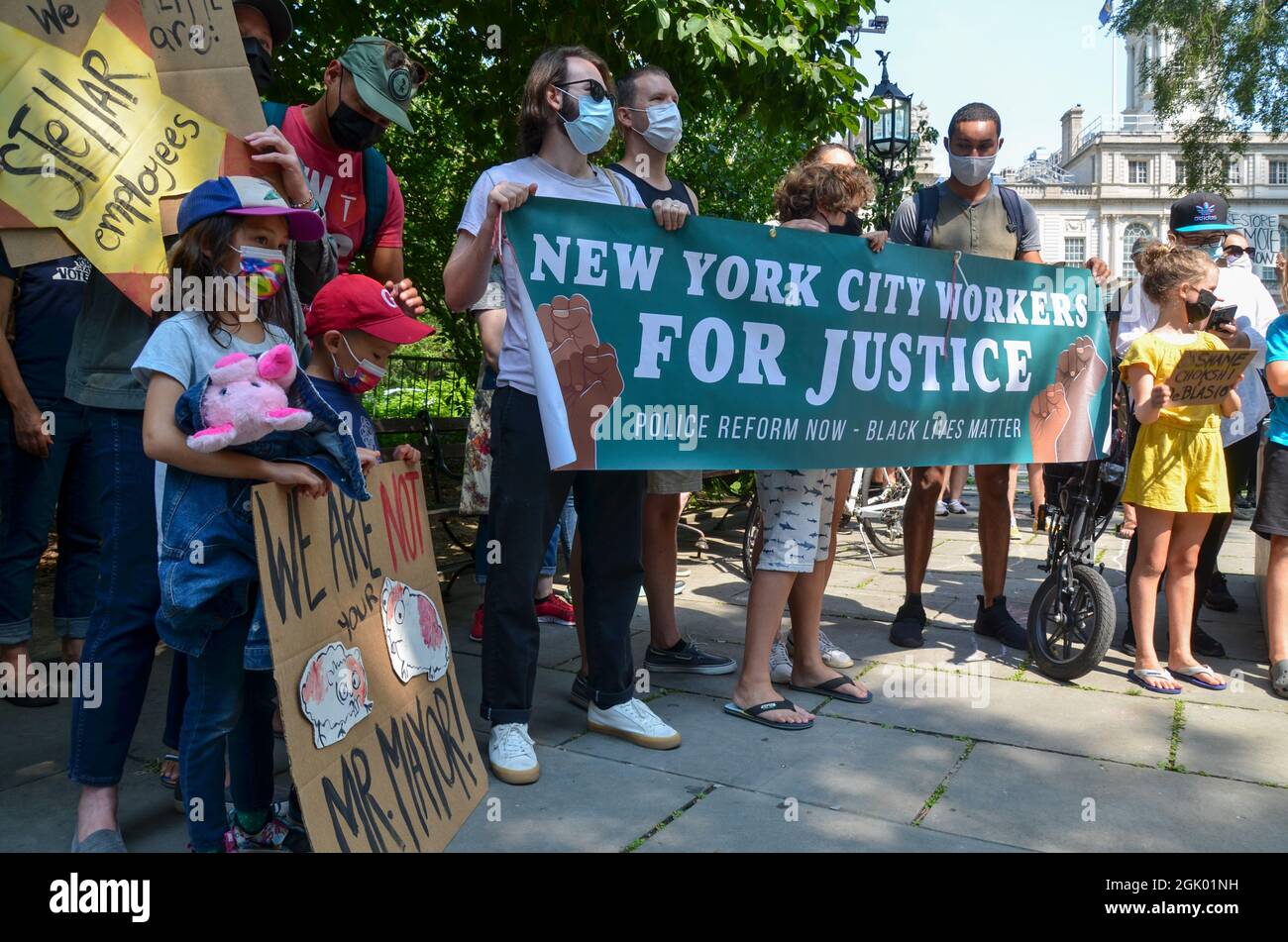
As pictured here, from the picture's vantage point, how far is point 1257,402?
5219 millimetres

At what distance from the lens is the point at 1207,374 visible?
4.40 metres

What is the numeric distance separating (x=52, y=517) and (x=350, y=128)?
2.12 m

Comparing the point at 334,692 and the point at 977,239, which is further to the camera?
the point at 977,239

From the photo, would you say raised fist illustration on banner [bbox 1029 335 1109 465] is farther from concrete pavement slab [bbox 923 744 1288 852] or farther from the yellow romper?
concrete pavement slab [bbox 923 744 1288 852]

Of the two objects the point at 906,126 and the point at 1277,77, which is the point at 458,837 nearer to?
the point at 906,126

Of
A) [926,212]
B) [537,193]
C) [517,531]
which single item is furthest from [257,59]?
[926,212]

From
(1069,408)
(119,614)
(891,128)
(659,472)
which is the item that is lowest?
(119,614)

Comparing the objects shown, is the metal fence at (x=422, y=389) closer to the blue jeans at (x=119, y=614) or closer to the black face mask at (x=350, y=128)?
the black face mask at (x=350, y=128)

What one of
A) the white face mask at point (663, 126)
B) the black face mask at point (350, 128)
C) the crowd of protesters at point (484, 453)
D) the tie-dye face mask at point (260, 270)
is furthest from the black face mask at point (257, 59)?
the white face mask at point (663, 126)

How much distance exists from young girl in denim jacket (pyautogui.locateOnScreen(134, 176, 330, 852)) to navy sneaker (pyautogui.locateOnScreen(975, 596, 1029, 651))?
3.63 metres

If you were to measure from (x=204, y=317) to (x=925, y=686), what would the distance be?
3.17m

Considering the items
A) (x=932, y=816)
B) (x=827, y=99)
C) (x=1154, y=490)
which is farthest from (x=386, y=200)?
(x=827, y=99)

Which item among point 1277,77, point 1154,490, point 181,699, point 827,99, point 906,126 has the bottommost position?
point 181,699

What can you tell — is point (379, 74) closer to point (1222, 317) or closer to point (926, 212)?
point (926, 212)
